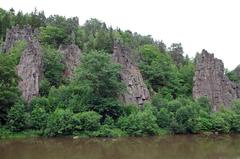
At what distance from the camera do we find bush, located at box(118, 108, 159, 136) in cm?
5212

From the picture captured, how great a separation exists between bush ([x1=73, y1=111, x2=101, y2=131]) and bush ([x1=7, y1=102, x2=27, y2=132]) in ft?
19.1

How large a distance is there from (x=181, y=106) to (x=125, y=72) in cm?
1002

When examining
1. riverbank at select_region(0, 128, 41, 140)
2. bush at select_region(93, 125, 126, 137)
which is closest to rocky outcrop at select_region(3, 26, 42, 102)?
riverbank at select_region(0, 128, 41, 140)

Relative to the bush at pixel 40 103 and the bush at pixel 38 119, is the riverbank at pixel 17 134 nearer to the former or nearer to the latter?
the bush at pixel 38 119

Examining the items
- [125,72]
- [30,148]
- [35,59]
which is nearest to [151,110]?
[125,72]

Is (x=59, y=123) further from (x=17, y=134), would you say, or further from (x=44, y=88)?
(x=44, y=88)

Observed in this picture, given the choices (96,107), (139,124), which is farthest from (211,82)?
(96,107)

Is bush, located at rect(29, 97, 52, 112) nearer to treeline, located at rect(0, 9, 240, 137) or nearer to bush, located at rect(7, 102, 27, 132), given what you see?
treeline, located at rect(0, 9, 240, 137)

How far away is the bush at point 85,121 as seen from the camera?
49188mm

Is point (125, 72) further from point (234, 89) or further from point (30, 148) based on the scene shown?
point (30, 148)

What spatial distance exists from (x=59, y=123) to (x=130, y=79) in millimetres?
17928

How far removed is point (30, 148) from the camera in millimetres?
37219

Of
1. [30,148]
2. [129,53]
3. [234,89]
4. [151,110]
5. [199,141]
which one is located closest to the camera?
[30,148]

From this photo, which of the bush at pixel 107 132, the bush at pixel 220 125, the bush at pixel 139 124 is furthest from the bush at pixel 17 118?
the bush at pixel 220 125
